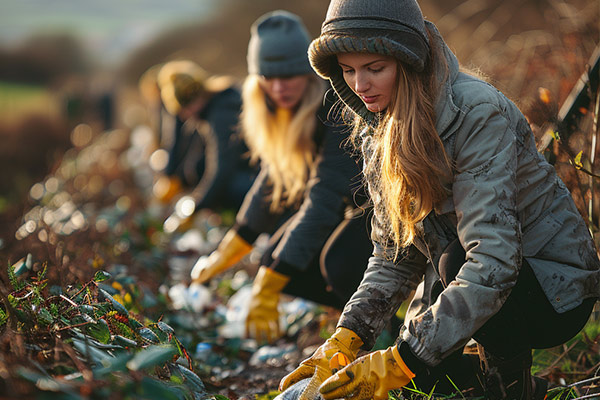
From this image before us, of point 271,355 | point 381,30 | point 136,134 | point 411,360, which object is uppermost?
point 381,30

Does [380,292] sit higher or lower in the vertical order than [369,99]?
lower

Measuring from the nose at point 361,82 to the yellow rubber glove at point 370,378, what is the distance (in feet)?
2.48

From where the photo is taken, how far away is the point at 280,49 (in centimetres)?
315

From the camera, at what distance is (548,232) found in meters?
1.89

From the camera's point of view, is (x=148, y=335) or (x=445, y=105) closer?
(x=445, y=105)

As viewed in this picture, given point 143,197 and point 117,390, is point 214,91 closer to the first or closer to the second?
point 143,197

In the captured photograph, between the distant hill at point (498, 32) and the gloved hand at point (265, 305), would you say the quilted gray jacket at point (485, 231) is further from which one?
the gloved hand at point (265, 305)

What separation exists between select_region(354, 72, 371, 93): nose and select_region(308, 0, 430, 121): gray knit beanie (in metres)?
0.08

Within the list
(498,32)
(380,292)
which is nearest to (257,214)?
(380,292)

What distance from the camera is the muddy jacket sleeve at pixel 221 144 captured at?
15.0ft

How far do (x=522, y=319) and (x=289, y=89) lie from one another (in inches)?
68.2

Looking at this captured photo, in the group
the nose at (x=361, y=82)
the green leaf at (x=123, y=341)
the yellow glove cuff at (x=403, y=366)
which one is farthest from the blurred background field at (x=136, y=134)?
the yellow glove cuff at (x=403, y=366)

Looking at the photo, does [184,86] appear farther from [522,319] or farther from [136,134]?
[136,134]

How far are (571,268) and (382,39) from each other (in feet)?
2.89
